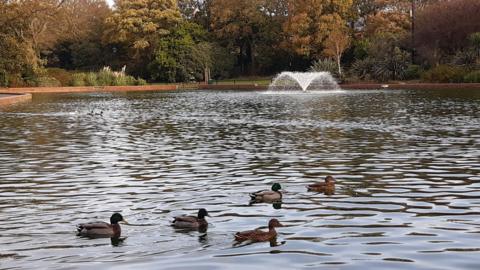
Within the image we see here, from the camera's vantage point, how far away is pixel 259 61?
78500 millimetres

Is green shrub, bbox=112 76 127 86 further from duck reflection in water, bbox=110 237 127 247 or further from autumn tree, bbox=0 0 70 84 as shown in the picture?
duck reflection in water, bbox=110 237 127 247

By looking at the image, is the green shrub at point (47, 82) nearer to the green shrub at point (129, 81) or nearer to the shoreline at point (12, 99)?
the green shrub at point (129, 81)

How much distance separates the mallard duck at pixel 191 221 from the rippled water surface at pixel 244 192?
0.14 m

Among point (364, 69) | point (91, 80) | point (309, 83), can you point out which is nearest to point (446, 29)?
point (364, 69)

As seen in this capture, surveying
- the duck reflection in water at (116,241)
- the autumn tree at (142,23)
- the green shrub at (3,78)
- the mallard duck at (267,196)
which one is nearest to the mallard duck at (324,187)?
the mallard duck at (267,196)

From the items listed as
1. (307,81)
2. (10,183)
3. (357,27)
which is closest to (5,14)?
(307,81)

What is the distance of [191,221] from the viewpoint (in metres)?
9.03

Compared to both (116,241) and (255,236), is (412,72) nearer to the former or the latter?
(255,236)

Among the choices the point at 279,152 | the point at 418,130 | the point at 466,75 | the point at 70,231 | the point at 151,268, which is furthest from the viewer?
the point at 466,75

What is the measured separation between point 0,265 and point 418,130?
646 inches

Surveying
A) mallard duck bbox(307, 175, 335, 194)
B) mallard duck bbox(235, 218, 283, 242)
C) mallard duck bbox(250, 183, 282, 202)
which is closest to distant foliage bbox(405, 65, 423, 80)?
mallard duck bbox(307, 175, 335, 194)

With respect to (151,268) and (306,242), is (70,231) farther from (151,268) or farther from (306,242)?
(306,242)

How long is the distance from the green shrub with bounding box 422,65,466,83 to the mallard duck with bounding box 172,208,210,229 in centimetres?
4591

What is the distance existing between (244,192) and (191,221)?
2866 millimetres
